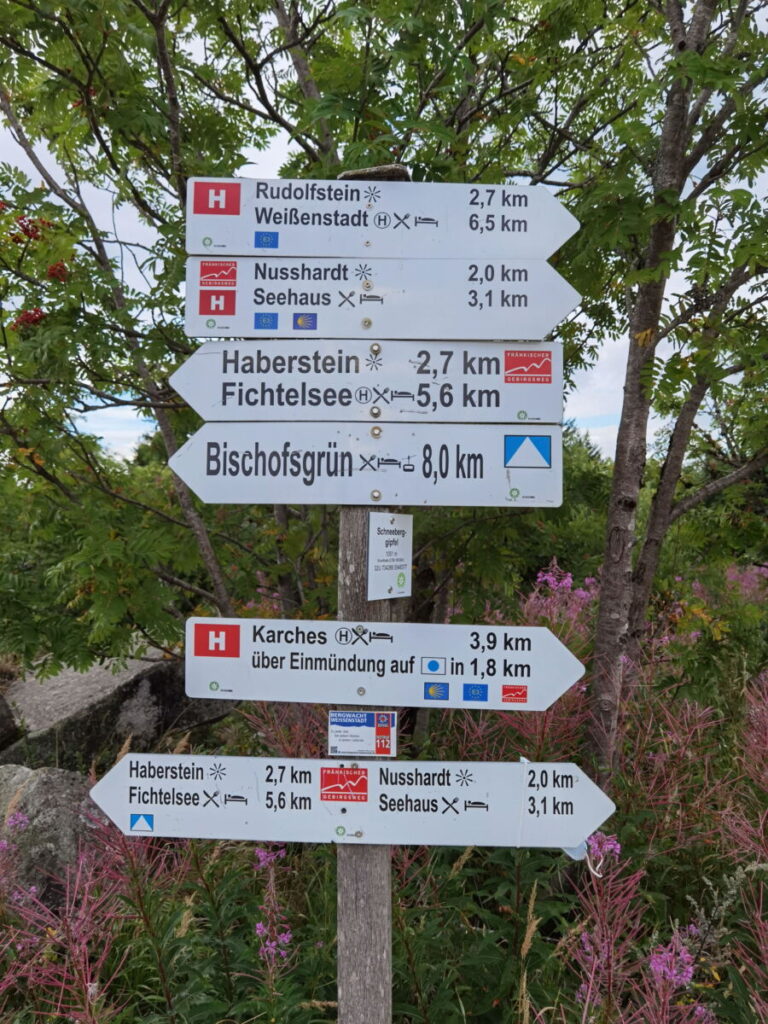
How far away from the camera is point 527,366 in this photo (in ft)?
7.22

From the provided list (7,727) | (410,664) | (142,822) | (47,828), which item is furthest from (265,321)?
(7,727)

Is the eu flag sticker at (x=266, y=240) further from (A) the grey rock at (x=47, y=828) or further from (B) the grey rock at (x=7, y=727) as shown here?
(B) the grey rock at (x=7, y=727)

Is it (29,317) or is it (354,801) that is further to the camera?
(29,317)

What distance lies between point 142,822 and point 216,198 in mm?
1825

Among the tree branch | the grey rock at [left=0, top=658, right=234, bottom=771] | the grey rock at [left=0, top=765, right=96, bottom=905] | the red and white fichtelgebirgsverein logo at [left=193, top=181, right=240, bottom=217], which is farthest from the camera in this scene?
the grey rock at [left=0, top=658, right=234, bottom=771]

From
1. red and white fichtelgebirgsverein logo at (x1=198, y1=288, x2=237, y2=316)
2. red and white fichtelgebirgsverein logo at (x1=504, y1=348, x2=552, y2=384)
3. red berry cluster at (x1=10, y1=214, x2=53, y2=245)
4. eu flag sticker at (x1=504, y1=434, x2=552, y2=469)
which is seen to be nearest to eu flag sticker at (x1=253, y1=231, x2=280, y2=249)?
red and white fichtelgebirgsverein logo at (x1=198, y1=288, x2=237, y2=316)

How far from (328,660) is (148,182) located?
3466mm

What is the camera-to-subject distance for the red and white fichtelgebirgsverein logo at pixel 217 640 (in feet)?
7.20

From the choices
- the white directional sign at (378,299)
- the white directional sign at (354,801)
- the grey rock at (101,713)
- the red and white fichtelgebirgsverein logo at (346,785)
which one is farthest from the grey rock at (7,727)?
the white directional sign at (378,299)

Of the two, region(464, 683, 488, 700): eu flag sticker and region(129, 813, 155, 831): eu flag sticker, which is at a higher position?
region(464, 683, 488, 700): eu flag sticker

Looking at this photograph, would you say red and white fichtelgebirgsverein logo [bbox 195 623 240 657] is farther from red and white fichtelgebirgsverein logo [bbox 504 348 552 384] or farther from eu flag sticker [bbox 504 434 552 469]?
red and white fichtelgebirgsverein logo [bbox 504 348 552 384]

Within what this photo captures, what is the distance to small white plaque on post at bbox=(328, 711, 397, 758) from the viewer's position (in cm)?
218

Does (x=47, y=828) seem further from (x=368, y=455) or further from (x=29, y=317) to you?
(x=368, y=455)

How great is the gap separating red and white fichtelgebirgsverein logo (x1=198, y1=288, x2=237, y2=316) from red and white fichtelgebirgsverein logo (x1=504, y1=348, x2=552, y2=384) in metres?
0.81
